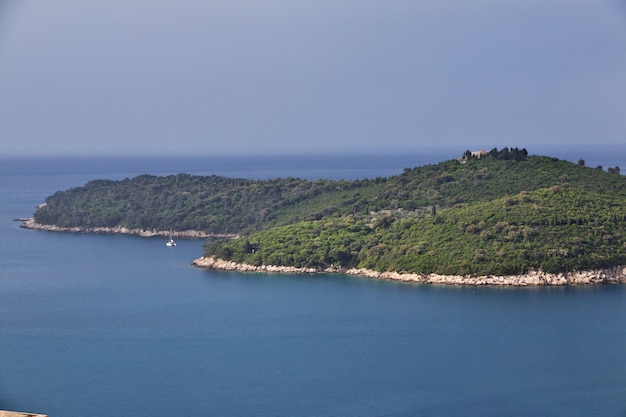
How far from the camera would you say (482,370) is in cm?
3052

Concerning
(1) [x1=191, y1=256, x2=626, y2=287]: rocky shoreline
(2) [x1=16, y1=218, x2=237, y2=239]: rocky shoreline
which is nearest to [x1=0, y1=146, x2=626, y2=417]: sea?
(1) [x1=191, y1=256, x2=626, y2=287]: rocky shoreline

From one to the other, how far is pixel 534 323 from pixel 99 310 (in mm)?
16168

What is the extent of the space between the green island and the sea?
1.50 metres

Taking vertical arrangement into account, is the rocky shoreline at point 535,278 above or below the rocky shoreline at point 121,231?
below

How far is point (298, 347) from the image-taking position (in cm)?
3353

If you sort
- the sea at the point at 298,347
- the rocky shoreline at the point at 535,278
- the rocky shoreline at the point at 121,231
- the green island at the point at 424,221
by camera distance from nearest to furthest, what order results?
the sea at the point at 298,347 < the rocky shoreline at the point at 535,278 < the green island at the point at 424,221 < the rocky shoreline at the point at 121,231

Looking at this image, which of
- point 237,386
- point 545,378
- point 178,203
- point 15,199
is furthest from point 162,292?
point 15,199

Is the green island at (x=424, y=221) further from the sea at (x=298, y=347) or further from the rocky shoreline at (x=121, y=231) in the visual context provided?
the sea at (x=298, y=347)

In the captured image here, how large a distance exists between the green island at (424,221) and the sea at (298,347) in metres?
1.50

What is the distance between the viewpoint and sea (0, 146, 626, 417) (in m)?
27.5

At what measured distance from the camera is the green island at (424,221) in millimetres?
42688

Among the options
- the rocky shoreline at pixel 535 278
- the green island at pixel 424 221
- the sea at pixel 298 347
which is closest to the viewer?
the sea at pixel 298 347

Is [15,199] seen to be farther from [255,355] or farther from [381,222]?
[255,355]

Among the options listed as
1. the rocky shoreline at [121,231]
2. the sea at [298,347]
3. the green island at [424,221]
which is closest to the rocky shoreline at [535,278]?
the green island at [424,221]
